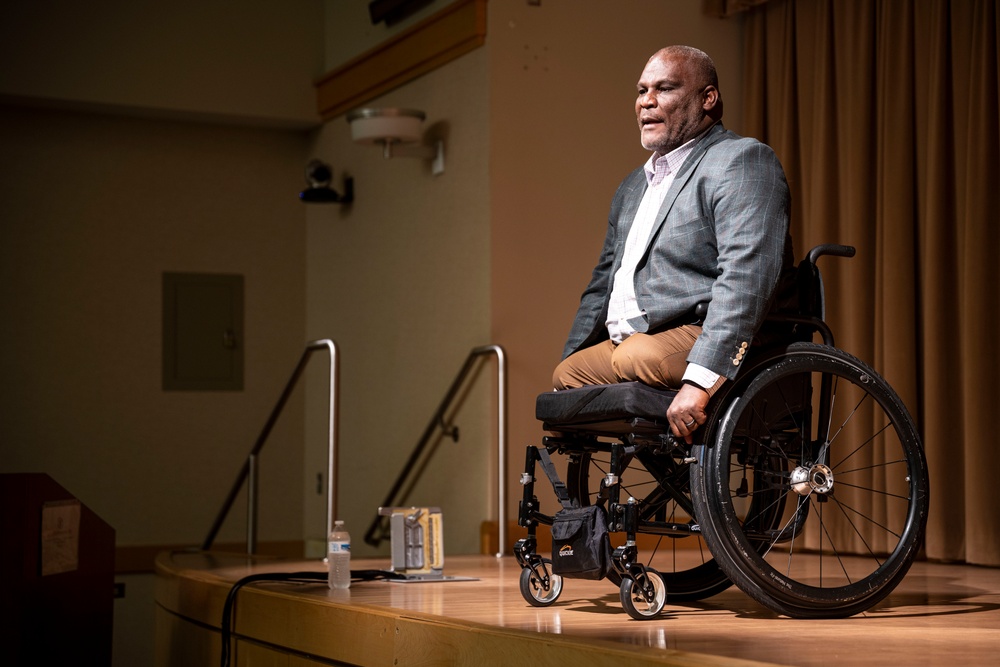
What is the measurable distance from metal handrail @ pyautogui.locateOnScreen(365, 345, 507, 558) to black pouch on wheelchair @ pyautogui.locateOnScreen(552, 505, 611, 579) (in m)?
1.91

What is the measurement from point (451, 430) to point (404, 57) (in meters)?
1.63

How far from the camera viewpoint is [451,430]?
484cm

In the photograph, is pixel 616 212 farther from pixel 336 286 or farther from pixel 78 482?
pixel 78 482

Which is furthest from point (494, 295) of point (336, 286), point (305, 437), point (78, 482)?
point (78, 482)

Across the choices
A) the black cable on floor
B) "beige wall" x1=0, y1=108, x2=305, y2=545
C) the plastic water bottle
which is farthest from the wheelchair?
"beige wall" x1=0, y1=108, x2=305, y2=545

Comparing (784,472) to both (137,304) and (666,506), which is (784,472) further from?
(137,304)

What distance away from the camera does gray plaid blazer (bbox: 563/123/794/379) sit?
2.17m

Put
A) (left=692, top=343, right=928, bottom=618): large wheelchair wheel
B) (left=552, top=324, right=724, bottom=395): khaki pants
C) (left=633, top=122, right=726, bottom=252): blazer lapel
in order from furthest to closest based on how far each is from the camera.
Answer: (left=633, top=122, right=726, bottom=252): blazer lapel, (left=552, top=324, right=724, bottom=395): khaki pants, (left=692, top=343, right=928, bottom=618): large wheelchair wheel

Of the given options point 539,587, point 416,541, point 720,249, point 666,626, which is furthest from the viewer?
point 416,541

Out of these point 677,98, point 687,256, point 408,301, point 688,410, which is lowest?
point 688,410

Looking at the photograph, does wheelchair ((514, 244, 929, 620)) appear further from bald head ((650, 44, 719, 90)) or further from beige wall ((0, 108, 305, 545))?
beige wall ((0, 108, 305, 545))

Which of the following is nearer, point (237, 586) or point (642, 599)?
point (642, 599)

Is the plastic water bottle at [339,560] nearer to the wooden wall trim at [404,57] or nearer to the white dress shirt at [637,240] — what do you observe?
the white dress shirt at [637,240]

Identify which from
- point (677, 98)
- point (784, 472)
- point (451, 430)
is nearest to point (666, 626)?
point (784, 472)
